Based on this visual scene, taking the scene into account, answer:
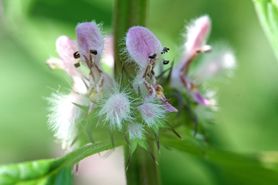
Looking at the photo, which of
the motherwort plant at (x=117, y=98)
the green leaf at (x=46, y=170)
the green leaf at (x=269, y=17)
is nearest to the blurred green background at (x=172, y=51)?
the motherwort plant at (x=117, y=98)

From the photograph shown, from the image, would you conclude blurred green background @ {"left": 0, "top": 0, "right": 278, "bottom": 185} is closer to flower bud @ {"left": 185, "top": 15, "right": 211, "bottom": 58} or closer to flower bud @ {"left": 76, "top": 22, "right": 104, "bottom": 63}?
flower bud @ {"left": 185, "top": 15, "right": 211, "bottom": 58}

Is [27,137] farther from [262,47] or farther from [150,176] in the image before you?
[150,176]

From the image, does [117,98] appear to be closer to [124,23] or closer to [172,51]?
[124,23]

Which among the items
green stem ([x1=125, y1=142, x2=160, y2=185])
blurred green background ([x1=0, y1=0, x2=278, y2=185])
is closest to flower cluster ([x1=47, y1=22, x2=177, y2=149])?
green stem ([x1=125, y1=142, x2=160, y2=185])

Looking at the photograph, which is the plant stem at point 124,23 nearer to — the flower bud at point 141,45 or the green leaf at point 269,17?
the flower bud at point 141,45

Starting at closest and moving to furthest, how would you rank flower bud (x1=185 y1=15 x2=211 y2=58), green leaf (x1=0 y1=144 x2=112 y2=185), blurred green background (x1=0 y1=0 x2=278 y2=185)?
green leaf (x1=0 y1=144 x2=112 y2=185) < flower bud (x1=185 y1=15 x2=211 y2=58) < blurred green background (x1=0 y1=0 x2=278 y2=185)

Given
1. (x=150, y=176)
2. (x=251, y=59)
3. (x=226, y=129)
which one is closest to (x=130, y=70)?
(x=150, y=176)
